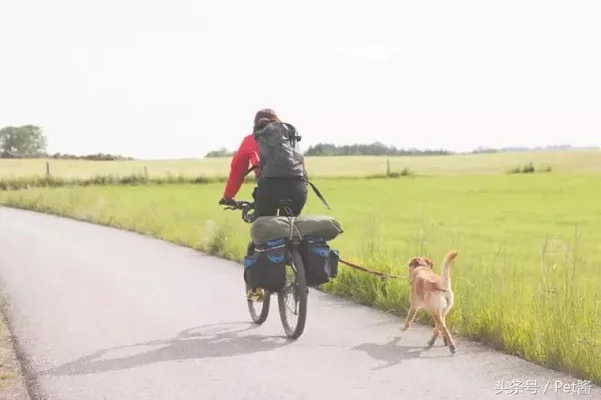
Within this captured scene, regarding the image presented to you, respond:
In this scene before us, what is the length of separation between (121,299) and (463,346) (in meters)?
4.80

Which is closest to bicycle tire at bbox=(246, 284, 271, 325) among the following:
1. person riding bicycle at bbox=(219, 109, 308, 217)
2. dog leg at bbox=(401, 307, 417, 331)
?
person riding bicycle at bbox=(219, 109, 308, 217)

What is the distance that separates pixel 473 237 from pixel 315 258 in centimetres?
1647

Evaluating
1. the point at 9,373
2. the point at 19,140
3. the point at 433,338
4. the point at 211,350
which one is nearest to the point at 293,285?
the point at 211,350

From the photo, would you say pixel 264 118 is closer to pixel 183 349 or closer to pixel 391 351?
pixel 183 349

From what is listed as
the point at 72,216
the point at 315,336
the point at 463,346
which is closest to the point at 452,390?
the point at 463,346

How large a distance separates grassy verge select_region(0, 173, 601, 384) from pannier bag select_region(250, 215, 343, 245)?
155cm

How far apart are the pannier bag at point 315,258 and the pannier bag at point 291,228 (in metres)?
0.08

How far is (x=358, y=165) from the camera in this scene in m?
80.0

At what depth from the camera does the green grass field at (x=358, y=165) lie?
239 feet

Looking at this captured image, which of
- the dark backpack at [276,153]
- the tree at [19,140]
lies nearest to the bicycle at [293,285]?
the dark backpack at [276,153]

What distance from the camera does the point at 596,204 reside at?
114 feet

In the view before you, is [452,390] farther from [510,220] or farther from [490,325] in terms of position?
[510,220]

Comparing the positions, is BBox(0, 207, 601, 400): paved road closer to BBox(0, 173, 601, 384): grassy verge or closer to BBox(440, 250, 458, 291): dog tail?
BBox(0, 173, 601, 384): grassy verge

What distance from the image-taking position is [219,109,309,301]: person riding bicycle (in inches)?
304
